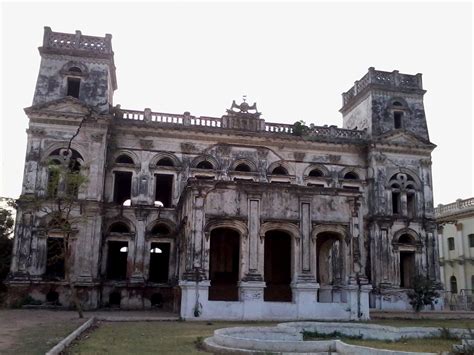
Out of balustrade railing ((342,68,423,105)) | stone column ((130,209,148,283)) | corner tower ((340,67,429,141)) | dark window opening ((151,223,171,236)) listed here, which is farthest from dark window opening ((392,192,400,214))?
stone column ((130,209,148,283))

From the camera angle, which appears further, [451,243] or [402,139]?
[451,243]

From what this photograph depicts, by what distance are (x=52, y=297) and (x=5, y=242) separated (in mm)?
4515

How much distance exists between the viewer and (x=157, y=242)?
26.9 metres

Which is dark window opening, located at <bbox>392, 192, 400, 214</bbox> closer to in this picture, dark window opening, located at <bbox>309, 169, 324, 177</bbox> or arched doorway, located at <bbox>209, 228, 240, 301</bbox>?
dark window opening, located at <bbox>309, 169, 324, 177</bbox>

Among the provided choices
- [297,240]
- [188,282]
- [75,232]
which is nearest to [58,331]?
[188,282]

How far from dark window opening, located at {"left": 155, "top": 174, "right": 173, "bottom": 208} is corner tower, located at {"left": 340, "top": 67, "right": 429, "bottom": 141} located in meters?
12.5

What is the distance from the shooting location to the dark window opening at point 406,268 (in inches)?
1161

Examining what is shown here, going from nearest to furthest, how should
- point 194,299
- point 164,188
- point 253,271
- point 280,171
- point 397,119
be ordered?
point 194,299, point 253,271, point 280,171, point 164,188, point 397,119

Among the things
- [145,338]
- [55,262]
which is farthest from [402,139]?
[145,338]

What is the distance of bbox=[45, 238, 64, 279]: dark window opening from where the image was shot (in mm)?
24875

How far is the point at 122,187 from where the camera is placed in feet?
98.1

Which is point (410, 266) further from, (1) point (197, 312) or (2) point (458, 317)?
(1) point (197, 312)

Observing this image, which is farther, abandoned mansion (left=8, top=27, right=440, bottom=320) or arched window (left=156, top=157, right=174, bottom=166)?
arched window (left=156, top=157, right=174, bottom=166)

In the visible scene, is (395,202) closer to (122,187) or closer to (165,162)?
(165,162)
